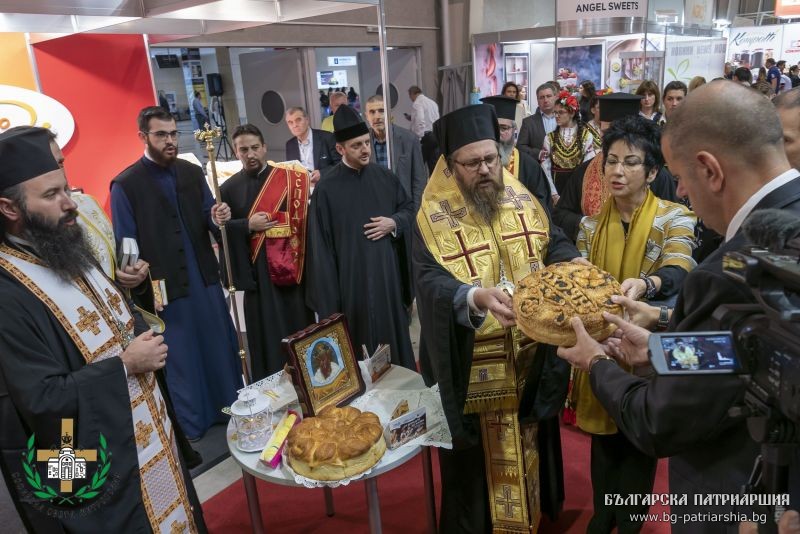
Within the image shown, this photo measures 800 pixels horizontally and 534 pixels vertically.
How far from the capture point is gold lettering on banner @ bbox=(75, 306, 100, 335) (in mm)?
→ 1884

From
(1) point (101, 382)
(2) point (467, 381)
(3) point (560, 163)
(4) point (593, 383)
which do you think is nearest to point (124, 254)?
(1) point (101, 382)

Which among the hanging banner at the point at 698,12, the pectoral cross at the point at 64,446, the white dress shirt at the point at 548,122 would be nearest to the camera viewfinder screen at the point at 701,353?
the pectoral cross at the point at 64,446

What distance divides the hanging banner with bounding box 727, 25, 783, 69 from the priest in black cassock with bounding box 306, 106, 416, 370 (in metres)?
12.6

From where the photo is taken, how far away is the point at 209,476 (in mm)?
3379

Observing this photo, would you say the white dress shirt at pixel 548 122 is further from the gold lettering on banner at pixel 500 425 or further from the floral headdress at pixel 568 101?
the gold lettering on banner at pixel 500 425

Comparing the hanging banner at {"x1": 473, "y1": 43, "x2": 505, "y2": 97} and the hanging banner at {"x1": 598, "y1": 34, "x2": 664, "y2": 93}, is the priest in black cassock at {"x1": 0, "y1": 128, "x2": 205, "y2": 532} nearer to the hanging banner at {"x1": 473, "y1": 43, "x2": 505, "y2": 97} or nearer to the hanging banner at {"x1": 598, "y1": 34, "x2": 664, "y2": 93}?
the hanging banner at {"x1": 598, "y1": 34, "x2": 664, "y2": 93}

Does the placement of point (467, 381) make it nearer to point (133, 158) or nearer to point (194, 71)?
point (133, 158)

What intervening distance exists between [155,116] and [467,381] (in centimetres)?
240

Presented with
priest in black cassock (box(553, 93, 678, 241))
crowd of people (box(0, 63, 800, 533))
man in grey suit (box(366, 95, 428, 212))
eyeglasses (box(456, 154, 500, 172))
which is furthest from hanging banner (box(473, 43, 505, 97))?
eyeglasses (box(456, 154, 500, 172))

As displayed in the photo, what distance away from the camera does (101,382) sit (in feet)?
6.03

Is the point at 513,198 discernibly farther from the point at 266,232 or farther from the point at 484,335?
the point at 266,232

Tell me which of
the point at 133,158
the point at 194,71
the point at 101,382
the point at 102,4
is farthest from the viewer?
the point at 194,71

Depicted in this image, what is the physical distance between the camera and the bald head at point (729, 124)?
1.20m

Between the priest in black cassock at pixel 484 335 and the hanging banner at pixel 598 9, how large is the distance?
5.99 m
